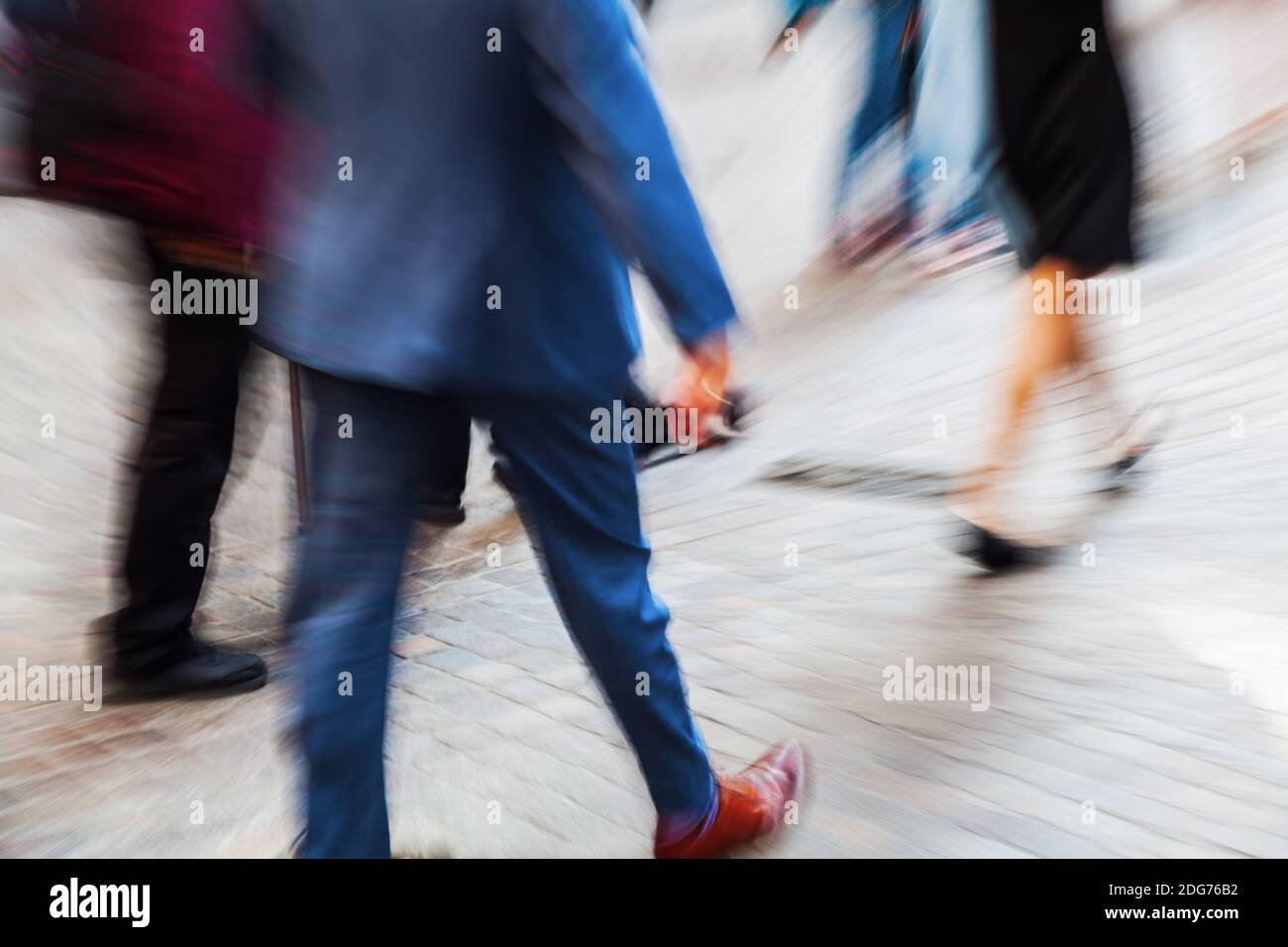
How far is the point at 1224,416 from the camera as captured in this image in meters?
3.70

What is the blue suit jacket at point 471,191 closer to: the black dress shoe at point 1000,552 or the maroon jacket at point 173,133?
the maroon jacket at point 173,133

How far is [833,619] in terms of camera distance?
303 centimetres

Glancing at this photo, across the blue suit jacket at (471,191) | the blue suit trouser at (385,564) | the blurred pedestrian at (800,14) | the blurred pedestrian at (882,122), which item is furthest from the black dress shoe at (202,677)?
the blurred pedestrian at (800,14)

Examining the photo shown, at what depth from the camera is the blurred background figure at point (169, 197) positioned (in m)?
1.73

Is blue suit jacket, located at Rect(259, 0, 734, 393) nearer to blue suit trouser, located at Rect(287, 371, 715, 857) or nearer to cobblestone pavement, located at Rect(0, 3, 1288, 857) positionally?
blue suit trouser, located at Rect(287, 371, 715, 857)

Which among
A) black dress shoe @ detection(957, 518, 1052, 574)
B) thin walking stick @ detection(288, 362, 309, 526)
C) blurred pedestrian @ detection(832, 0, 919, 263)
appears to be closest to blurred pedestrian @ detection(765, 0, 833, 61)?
blurred pedestrian @ detection(832, 0, 919, 263)

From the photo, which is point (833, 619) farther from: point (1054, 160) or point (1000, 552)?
point (1054, 160)

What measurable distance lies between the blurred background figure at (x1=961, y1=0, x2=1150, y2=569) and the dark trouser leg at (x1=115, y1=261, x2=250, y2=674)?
5.90ft

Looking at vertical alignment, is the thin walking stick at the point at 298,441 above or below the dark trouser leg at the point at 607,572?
above

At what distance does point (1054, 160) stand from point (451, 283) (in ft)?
6.25

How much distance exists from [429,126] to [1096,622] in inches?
78.7

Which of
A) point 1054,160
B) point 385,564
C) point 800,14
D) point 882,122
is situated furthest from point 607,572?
point 800,14
